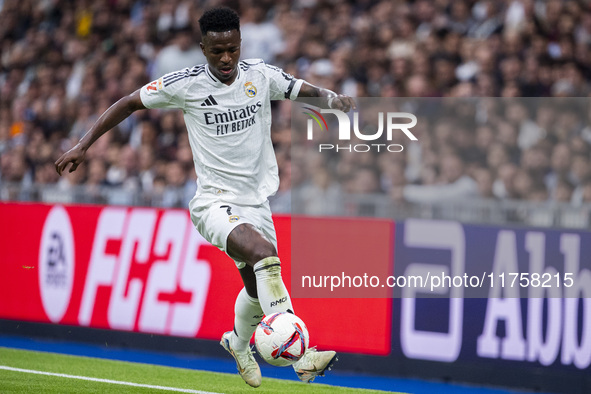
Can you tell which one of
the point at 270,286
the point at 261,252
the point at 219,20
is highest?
the point at 219,20

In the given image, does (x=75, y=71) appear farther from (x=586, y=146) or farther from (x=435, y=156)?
(x=586, y=146)

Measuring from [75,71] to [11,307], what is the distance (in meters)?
5.54

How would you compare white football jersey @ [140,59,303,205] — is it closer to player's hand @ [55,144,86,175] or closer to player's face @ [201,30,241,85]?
player's face @ [201,30,241,85]

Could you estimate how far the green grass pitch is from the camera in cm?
698

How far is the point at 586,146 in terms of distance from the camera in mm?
7777

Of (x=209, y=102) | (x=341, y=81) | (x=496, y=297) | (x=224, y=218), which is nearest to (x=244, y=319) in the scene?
(x=224, y=218)

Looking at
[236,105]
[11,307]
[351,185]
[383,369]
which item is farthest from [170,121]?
[236,105]

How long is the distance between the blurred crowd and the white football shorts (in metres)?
2.32

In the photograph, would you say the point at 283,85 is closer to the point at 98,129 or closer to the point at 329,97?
the point at 329,97

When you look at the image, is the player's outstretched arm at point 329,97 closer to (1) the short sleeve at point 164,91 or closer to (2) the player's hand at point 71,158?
(1) the short sleeve at point 164,91

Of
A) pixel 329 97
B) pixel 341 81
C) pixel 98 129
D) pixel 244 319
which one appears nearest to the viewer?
pixel 98 129

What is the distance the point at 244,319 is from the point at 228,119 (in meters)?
1.57

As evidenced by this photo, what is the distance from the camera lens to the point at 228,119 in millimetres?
6195

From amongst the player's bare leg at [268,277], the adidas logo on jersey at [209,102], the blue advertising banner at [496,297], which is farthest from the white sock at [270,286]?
the blue advertising banner at [496,297]
